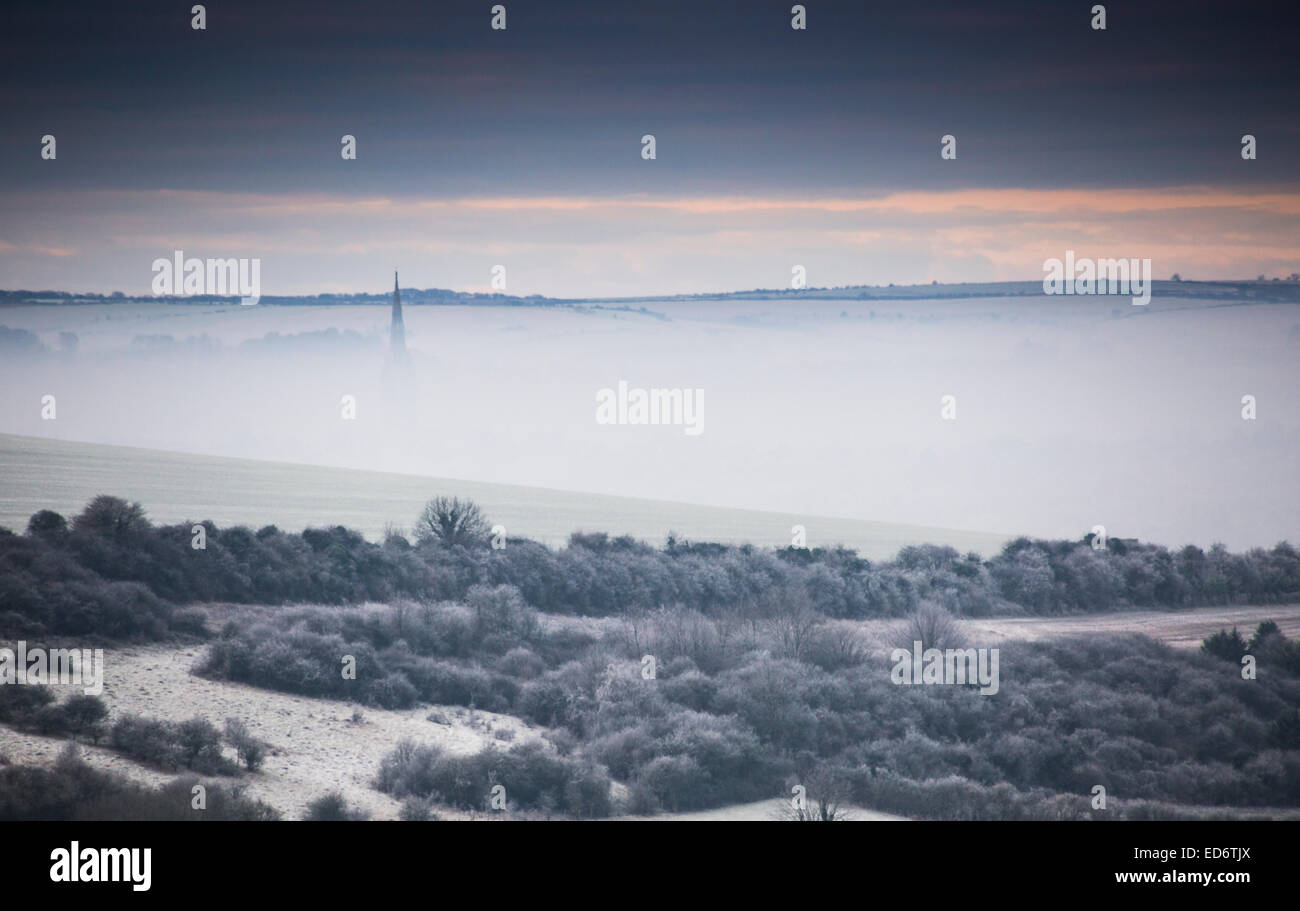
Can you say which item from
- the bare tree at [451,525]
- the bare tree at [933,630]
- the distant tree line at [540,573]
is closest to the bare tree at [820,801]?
the bare tree at [933,630]

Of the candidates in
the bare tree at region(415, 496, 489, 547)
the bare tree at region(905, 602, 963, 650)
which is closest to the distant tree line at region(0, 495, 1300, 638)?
the bare tree at region(415, 496, 489, 547)

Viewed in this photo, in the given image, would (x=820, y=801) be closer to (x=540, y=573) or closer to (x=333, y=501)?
(x=540, y=573)

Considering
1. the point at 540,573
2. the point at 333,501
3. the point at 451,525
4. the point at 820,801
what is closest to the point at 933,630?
the point at 540,573

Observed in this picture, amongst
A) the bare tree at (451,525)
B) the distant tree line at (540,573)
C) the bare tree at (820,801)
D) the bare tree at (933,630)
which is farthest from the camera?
the bare tree at (451,525)

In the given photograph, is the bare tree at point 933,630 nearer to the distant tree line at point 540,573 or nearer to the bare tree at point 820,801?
the distant tree line at point 540,573

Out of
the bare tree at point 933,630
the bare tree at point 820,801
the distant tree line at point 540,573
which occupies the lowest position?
the bare tree at point 820,801
